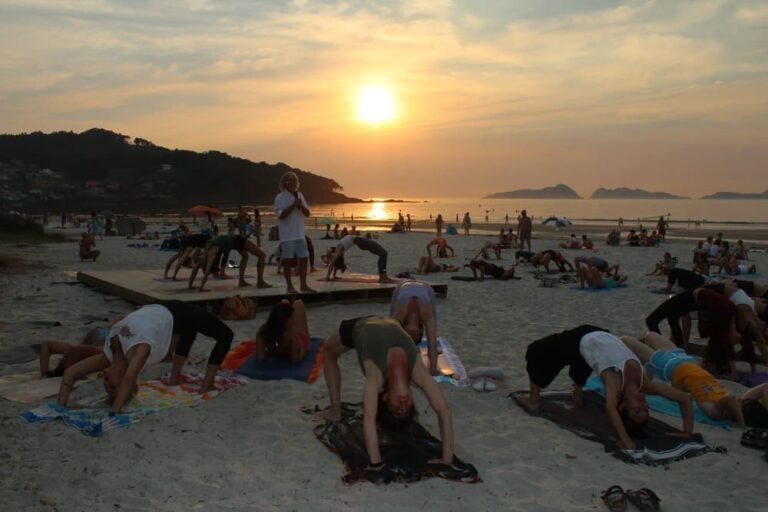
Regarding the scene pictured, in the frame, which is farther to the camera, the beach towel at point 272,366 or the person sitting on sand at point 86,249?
the person sitting on sand at point 86,249

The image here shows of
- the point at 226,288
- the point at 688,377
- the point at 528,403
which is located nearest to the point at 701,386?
the point at 688,377

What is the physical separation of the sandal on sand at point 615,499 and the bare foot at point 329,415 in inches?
90.1

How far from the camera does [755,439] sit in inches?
208

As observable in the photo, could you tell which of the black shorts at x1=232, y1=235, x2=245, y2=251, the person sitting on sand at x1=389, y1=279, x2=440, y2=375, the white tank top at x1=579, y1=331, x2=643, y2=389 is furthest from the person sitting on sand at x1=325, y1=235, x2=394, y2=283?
the white tank top at x1=579, y1=331, x2=643, y2=389

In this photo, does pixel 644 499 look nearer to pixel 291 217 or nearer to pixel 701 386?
pixel 701 386

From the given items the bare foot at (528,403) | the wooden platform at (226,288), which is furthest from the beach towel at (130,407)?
the wooden platform at (226,288)

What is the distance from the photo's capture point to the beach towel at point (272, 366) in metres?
6.84

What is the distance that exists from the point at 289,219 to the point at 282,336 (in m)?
3.07

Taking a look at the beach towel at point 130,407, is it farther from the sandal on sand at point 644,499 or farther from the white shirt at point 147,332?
the sandal on sand at point 644,499

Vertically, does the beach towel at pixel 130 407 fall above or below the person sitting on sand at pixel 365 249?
below

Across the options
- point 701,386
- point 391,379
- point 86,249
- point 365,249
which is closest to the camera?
point 391,379

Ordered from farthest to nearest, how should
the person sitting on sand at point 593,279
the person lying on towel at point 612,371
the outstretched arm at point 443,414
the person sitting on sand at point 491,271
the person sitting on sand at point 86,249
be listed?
the person sitting on sand at point 86,249
the person sitting on sand at point 491,271
the person sitting on sand at point 593,279
the person lying on towel at point 612,371
the outstretched arm at point 443,414

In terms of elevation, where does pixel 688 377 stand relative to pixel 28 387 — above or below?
above

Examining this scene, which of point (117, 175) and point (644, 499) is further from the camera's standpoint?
point (117, 175)
